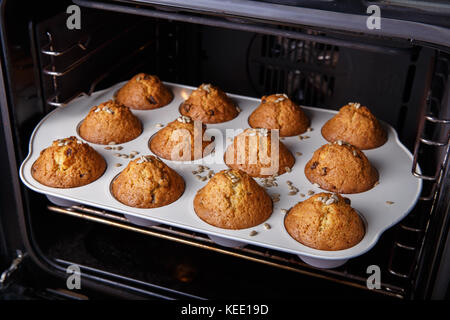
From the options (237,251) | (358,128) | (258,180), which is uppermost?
(358,128)

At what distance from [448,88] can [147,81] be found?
936 millimetres

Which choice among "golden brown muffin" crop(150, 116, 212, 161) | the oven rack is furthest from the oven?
"golden brown muffin" crop(150, 116, 212, 161)

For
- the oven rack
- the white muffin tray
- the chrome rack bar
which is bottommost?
the oven rack

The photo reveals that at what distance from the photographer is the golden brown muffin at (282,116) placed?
161 cm

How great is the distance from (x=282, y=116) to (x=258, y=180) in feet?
0.89

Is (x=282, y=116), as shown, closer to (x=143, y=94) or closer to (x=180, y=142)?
(x=180, y=142)

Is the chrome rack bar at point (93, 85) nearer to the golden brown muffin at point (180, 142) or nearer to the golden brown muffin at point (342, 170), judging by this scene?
the golden brown muffin at point (180, 142)

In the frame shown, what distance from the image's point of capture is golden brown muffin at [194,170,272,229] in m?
1.29

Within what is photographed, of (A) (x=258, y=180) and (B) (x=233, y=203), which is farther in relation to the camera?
(A) (x=258, y=180)

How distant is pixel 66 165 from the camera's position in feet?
4.58

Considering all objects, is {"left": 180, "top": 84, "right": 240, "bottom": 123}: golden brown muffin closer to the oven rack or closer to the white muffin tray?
the white muffin tray

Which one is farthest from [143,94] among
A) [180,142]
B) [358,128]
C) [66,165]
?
[358,128]

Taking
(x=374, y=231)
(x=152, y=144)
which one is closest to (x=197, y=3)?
(x=152, y=144)

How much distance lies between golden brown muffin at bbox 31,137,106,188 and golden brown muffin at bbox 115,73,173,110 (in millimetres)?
330
